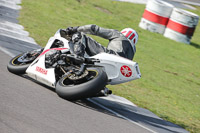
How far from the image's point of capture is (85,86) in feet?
16.8

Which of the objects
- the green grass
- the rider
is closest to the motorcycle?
the rider

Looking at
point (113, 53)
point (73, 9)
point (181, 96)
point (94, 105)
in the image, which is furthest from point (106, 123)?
point (73, 9)

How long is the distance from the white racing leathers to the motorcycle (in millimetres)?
187

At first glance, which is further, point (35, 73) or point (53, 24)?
point (53, 24)

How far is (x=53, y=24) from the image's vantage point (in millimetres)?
13617

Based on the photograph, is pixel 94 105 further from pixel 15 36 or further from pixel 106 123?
pixel 15 36

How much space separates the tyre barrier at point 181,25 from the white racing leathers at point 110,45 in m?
10.2

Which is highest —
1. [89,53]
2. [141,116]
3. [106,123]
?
[89,53]

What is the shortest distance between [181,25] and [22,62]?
35.7ft

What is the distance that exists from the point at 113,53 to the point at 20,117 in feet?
7.80

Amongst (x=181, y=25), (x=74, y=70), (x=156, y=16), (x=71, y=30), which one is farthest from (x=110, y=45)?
(x=156, y=16)

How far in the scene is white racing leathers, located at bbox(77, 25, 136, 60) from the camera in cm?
599

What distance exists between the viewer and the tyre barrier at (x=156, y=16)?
16.3 m

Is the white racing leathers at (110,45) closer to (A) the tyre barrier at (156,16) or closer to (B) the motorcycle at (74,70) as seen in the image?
(B) the motorcycle at (74,70)
